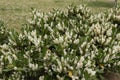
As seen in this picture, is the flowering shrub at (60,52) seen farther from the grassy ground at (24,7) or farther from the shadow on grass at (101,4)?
the shadow on grass at (101,4)

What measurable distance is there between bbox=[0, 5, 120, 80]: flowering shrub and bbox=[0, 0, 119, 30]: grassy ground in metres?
10.2

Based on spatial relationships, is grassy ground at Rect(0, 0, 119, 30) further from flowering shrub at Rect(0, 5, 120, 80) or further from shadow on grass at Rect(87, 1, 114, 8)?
flowering shrub at Rect(0, 5, 120, 80)

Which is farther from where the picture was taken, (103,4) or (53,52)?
(103,4)

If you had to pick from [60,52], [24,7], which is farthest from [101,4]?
[60,52]

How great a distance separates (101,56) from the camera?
8820 millimetres

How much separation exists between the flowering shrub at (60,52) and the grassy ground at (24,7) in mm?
10200

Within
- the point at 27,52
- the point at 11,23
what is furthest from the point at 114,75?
the point at 11,23

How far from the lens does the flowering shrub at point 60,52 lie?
8.02 m

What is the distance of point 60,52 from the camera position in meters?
8.60

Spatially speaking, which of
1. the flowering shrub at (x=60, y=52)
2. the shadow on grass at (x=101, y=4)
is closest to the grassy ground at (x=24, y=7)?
the shadow on grass at (x=101, y=4)

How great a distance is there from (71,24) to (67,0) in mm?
22341

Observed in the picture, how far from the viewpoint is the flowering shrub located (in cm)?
802

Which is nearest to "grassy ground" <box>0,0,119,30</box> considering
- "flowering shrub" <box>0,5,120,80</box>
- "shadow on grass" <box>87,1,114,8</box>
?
"shadow on grass" <box>87,1,114,8</box>

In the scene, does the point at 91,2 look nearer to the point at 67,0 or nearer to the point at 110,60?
the point at 67,0
